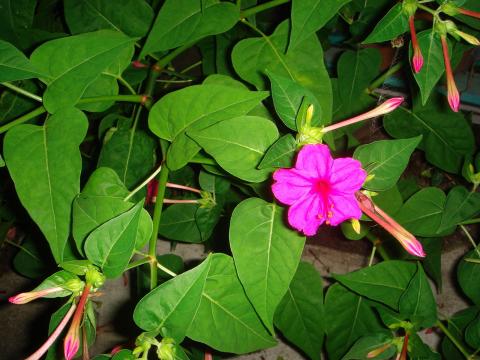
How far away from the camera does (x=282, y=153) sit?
628 mm

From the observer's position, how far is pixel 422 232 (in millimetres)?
1043

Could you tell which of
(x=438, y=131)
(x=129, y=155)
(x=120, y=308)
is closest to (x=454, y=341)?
(x=438, y=131)

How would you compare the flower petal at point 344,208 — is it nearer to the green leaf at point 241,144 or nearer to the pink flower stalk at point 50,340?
the green leaf at point 241,144

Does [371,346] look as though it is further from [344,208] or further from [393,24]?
[393,24]

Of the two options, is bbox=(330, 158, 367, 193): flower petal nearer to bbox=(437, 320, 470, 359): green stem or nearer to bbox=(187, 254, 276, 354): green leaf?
bbox=(187, 254, 276, 354): green leaf

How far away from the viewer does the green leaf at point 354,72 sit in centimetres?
115

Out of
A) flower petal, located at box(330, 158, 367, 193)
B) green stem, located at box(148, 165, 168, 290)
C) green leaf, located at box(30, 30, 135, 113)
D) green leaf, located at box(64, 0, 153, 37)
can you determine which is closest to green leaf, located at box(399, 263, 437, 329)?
flower petal, located at box(330, 158, 367, 193)

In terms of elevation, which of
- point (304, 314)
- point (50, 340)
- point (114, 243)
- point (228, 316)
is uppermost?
point (114, 243)

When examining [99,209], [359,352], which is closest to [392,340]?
[359,352]

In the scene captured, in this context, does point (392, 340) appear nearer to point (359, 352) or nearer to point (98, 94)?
point (359, 352)

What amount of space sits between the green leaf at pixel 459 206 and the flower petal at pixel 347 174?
0.48 m

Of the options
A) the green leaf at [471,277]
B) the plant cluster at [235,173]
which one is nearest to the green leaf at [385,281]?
the plant cluster at [235,173]

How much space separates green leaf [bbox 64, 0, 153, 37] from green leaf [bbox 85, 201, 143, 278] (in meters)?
0.64

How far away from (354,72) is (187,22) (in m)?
0.48
